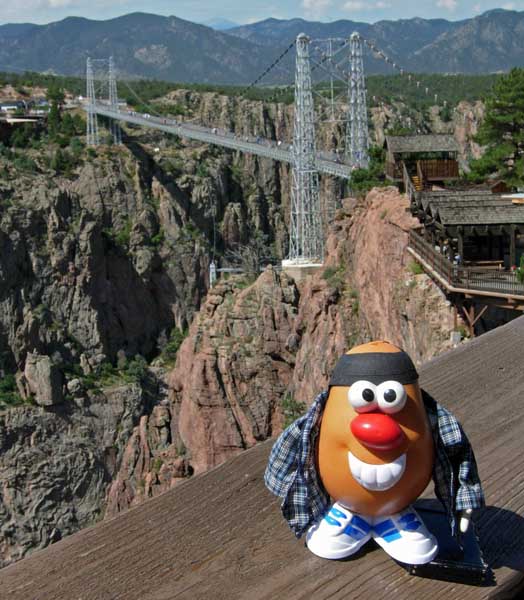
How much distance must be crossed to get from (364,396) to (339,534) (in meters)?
0.41

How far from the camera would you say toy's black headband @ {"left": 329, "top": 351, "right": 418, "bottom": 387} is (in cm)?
242

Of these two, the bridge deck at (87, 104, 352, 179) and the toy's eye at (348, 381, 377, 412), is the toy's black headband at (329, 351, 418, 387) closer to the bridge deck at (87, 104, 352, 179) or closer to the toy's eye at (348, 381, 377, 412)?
the toy's eye at (348, 381, 377, 412)

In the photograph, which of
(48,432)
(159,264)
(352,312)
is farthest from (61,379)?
(352,312)

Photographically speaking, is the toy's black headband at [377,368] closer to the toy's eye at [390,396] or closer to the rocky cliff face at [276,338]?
the toy's eye at [390,396]

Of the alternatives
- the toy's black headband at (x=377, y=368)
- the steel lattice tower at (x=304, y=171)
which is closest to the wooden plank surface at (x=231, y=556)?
the toy's black headband at (x=377, y=368)

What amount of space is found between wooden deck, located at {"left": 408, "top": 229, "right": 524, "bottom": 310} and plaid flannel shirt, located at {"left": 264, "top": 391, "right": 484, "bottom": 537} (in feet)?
35.4

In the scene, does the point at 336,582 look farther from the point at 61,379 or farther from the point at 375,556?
the point at 61,379

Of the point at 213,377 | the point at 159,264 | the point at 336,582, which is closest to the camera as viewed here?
the point at 336,582

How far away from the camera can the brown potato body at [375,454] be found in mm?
2445

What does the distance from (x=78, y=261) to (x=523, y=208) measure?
112 feet

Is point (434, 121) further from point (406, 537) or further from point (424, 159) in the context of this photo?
point (406, 537)

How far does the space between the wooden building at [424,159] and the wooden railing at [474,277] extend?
874cm

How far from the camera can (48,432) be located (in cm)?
3684

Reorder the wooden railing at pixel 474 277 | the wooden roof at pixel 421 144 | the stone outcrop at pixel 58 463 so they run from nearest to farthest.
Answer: the wooden railing at pixel 474 277 < the wooden roof at pixel 421 144 < the stone outcrop at pixel 58 463
